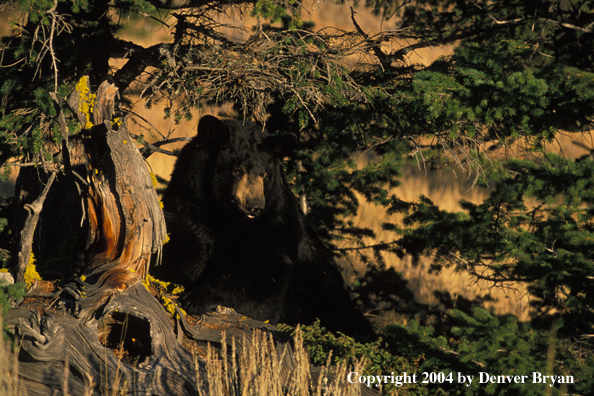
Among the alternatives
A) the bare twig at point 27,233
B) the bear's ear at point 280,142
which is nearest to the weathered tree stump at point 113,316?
the bare twig at point 27,233

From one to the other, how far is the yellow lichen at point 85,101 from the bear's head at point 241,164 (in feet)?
3.48

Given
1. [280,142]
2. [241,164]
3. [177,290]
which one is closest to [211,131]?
[241,164]

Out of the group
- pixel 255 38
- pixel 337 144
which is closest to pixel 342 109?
pixel 337 144

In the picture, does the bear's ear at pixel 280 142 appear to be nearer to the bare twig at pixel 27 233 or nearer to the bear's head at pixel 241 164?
the bear's head at pixel 241 164

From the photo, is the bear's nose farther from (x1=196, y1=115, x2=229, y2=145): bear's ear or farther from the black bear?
(x1=196, y1=115, x2=229, y2=145): bear's ear

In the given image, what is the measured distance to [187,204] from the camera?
15.2 ft

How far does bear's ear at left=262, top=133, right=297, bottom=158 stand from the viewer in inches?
192

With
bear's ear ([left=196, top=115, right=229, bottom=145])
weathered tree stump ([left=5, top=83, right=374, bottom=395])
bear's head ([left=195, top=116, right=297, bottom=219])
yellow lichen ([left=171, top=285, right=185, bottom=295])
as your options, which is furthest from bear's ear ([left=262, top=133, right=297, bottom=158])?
yellow lichen ([left=171, top=285, right=185, bottom=295])

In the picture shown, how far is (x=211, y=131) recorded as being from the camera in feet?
15.3

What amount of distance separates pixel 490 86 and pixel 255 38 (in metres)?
2.17

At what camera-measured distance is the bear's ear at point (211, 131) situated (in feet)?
15.1

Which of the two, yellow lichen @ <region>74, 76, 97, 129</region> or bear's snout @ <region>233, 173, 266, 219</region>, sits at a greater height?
yellow lichen @ <region>74, 76, 97, 129</region>

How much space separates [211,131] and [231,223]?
0.90 metres

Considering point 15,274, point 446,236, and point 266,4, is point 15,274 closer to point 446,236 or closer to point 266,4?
point 266,4
